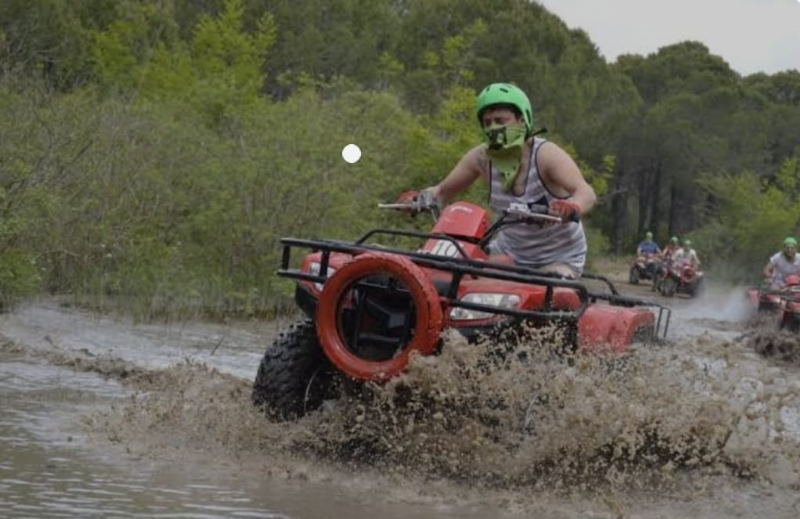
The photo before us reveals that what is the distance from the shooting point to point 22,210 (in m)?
13.6

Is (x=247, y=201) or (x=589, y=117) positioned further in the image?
(x=589, y=117)

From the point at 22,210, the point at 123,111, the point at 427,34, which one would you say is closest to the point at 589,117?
the point at 427,34

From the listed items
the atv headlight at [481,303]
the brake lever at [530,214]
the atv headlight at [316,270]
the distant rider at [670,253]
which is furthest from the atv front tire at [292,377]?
the distant rider at [670,253]

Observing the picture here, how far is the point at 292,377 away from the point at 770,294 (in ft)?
47.9

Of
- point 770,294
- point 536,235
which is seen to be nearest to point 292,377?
point 536,235

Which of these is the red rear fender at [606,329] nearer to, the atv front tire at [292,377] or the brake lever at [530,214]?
the brake lever at [530,214]

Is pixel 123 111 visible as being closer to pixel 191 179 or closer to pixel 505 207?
pixel 191 179

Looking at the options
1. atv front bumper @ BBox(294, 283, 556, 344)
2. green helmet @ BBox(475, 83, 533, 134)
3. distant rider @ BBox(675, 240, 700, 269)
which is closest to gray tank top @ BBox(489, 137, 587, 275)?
green helmet @ BBox(475, 83, 533, 134)

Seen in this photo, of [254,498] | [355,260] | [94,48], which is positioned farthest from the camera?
[94,48]

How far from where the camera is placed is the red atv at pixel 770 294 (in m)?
19.3

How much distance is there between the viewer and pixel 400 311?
269 inches

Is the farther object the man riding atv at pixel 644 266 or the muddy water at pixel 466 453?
the man riding atv at pixel 644 266

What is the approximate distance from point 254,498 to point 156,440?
134 centimetres

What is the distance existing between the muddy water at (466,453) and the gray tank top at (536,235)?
0.71m
